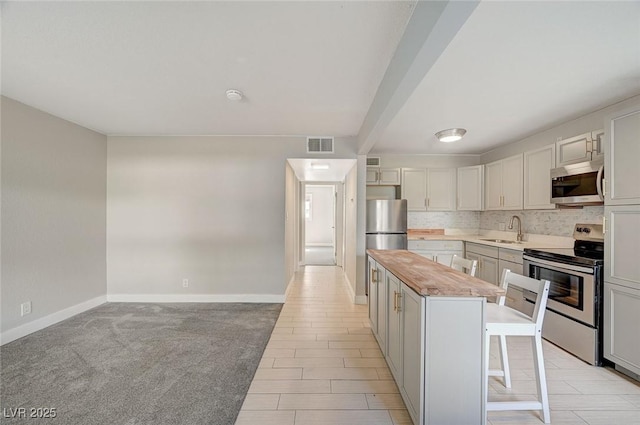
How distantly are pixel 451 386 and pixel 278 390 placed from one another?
1195mm

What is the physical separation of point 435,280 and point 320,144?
2781mm

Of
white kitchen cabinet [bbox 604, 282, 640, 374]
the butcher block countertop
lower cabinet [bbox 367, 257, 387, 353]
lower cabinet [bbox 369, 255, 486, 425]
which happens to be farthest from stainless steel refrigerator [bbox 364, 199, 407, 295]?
lower cabinet [bbox 369, 255, 486, 425]

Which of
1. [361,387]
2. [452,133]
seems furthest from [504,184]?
[361,387]

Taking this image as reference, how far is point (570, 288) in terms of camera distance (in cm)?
254

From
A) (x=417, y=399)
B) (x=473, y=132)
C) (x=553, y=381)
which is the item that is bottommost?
(x=553, y=381)

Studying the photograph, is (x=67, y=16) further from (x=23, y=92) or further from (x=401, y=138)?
(x=401, y=138)

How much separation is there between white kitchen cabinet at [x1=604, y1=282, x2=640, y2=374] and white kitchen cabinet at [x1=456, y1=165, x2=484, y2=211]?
2398 millimetres

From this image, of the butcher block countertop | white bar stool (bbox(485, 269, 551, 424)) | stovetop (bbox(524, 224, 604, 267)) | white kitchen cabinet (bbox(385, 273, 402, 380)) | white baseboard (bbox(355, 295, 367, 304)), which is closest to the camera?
the butcher block countertop

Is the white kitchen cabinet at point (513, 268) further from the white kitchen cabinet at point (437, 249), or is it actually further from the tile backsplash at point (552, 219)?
the white kitchen cabinet at point (437, 249)

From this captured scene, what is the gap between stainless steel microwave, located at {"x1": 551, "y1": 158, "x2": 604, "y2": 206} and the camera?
253 cm

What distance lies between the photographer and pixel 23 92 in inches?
102

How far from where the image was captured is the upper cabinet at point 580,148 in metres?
2.68

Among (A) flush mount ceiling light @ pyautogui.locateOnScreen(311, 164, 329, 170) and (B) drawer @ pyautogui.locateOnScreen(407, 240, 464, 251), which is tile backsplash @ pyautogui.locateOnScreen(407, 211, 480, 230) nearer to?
(B) drawer @ pyautogui.locateOnScreen(407, 240, 464, 251)

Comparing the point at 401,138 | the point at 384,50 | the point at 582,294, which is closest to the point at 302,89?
the point at 384,50
